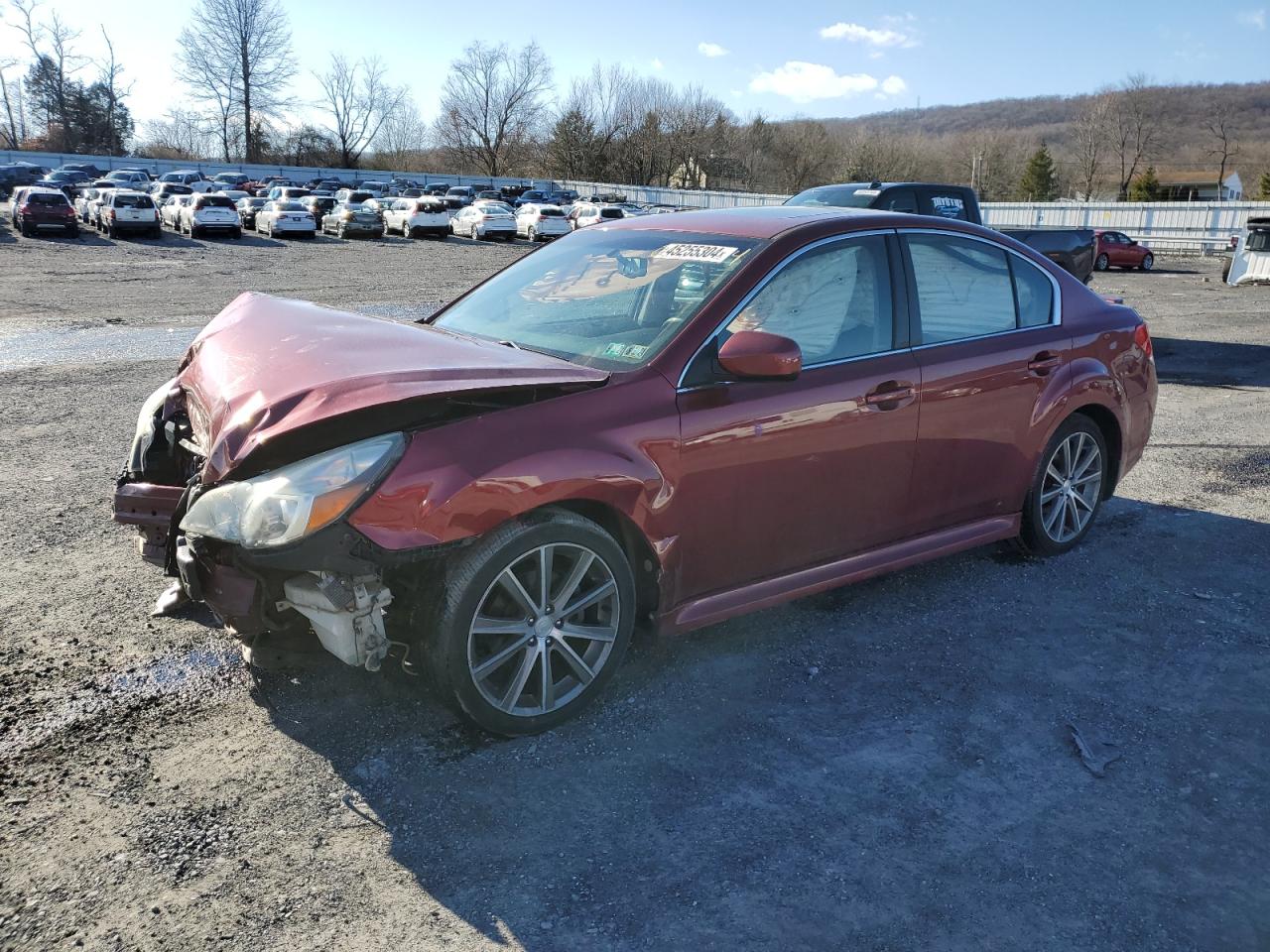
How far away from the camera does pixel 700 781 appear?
125 inches

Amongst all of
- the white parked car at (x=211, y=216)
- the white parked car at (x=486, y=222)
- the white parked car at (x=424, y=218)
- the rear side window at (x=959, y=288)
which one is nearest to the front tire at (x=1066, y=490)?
the rear side window at (x=959, y=288)

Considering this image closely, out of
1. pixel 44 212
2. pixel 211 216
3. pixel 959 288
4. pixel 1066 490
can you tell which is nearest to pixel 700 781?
pixel 959 288

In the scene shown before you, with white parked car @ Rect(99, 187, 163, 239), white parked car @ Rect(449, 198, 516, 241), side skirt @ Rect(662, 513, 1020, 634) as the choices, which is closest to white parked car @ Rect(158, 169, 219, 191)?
white parked car @ Rect(99, 187, 163, 239)

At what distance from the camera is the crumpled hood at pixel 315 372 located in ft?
10.0

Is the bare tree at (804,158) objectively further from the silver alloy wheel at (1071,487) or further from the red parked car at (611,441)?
the red parked car at (611,441)

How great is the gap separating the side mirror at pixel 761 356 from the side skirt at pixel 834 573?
864 mm

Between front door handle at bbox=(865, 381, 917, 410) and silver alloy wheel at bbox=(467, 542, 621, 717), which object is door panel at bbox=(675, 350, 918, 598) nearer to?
front door handle at bbox=(865, 381, 917, 410)

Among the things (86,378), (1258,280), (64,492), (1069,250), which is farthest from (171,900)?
(1258,280)

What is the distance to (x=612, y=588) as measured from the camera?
3.46m

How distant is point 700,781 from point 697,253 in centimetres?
213

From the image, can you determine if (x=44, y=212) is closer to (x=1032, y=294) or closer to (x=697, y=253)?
(x=697, y=253)

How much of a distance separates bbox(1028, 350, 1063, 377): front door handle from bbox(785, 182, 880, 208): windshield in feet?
21.7

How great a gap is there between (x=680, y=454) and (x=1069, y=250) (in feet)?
35.0

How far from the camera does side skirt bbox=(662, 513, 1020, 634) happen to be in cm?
372
